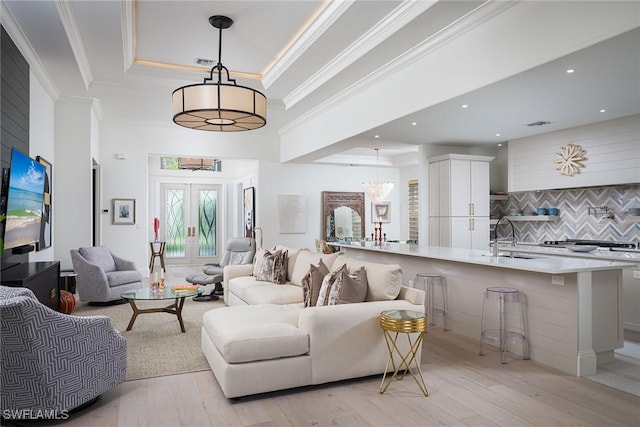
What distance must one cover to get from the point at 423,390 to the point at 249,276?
326 cm

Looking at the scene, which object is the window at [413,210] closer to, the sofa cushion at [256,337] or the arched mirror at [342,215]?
the arched mirror at [342,215]

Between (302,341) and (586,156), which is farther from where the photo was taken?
(586,156)

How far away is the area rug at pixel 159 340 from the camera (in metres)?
3.61

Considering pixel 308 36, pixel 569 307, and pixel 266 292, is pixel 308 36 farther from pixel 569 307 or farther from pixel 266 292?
pixel 569 307

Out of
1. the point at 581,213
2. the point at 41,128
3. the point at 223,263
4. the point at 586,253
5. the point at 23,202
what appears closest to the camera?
the point at 23,202

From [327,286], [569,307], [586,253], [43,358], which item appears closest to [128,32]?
[327,286]

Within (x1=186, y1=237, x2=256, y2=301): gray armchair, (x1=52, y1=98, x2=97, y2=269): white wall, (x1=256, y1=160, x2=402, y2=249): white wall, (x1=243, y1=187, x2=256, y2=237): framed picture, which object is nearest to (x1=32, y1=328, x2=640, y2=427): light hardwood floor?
(x1=186, y1=237, x2=256, y2=301): gray armchair

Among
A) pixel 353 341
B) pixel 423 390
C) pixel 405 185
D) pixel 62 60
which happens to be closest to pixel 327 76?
pixel 62 60

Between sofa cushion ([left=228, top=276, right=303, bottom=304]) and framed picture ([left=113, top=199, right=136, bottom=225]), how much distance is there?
12.9 feet

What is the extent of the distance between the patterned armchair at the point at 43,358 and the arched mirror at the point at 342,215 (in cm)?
772

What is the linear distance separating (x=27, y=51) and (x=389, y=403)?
16.1 ft

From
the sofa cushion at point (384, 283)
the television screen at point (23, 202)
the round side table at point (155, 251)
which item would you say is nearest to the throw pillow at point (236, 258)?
the television screen at point (23, 202)

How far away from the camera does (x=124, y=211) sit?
837 cm

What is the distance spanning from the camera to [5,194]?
3.83 meters
